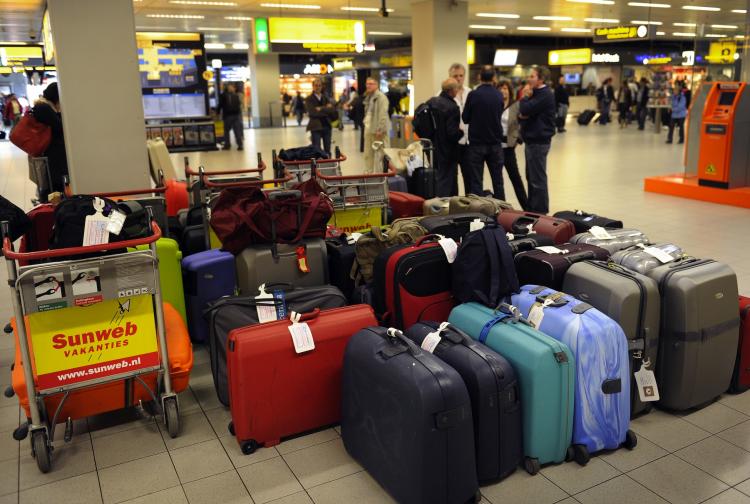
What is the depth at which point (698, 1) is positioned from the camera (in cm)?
1541

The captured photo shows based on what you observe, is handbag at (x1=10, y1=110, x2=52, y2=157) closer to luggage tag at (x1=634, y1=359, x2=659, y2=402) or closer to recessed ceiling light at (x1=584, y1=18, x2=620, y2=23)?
luggage tag at (x1=634, y1=359, x2=659, y2=402)

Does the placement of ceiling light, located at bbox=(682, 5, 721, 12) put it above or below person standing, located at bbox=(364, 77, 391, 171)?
above

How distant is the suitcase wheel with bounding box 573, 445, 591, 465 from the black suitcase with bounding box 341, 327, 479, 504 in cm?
55

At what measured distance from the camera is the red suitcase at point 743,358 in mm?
3389

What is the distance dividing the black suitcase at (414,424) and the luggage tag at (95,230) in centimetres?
123

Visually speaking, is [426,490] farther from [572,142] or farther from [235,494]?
[572,142]

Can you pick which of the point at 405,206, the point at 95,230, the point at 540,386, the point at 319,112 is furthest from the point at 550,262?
the point at 319,112

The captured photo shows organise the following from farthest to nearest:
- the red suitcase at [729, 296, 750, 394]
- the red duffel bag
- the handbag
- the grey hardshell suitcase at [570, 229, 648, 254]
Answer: the handbag
the grey hardshell suitcase at [570, 229, 648, 254]
the red duffel bag
the red suitcase at [729, 296, 750, 394]

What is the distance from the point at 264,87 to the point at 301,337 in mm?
23102

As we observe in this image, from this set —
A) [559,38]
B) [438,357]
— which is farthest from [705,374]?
[559,38]

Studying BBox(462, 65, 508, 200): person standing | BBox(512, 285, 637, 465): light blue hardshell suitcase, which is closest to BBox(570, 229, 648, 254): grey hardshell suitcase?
BBox(512, 285, 637, 465): light blue hardshell suitcase

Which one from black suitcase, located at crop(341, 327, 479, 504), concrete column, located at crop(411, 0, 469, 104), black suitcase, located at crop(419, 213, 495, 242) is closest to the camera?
black suitcase, located at crop(341, 327, 479, 504)

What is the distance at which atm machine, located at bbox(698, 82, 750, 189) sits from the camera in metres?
8.71

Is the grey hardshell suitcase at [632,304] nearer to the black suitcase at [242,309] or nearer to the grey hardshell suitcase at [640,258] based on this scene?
the grey hardshell suitcase at [640,258]
